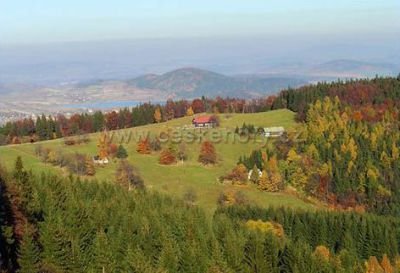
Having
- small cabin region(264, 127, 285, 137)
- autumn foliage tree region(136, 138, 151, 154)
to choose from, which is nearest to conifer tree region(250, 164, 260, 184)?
autumn foliage tree region(136, 138, 151, 154)

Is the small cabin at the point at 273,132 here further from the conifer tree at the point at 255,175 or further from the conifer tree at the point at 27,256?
the conifer tree at the point at 27,256

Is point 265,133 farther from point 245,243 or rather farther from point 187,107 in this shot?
point 245,243

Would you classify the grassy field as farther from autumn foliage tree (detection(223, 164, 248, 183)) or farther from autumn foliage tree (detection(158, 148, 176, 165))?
autumn foliage tree (detection(223, 164, 248, 183))

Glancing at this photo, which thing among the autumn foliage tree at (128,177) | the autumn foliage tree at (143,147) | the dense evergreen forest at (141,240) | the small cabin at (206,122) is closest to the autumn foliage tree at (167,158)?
the autumn foliage tree at (143,147)

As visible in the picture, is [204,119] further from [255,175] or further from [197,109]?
[255,175]

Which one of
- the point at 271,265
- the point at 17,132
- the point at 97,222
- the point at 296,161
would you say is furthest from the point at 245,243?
the point at 17,132

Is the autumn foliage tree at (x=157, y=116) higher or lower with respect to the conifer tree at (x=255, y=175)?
higher

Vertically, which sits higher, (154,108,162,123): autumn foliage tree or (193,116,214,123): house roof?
(193,116,214,123): house roof
